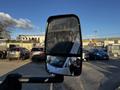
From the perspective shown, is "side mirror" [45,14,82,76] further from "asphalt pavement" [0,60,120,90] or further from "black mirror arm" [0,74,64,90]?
"asphalt pavement" [0,60,120,90]

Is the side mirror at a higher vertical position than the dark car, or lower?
higher

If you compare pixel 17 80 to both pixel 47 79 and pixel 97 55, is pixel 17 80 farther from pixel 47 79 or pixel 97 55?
pixel 97 55

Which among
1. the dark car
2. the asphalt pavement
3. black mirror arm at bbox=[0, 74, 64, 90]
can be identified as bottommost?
the asphalt pavement

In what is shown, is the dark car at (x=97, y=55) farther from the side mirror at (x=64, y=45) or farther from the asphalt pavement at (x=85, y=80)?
the side mirror at (x=64, y=45)

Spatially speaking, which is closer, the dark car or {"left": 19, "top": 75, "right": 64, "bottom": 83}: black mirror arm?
{"left": 19, "top": 75, "right": 64, "bottom": 83}: black mirror arm

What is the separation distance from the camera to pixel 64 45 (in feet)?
8.21

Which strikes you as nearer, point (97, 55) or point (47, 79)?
point (47, 79)

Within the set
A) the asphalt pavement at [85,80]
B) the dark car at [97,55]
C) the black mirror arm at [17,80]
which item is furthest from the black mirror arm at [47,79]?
the dark car at [97,55]

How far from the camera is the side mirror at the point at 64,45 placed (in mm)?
2453

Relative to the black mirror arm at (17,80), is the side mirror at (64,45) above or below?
above

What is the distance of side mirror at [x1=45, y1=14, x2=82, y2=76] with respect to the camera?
245 cm

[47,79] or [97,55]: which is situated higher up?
[47,79]

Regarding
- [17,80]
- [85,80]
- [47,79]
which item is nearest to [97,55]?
[85,80]

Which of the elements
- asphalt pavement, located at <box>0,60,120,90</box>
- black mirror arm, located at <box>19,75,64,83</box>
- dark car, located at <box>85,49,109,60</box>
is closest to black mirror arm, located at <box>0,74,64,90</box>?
black mirror arm, located at <box>19,75,64,83</box>
